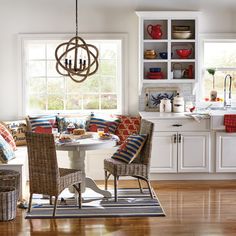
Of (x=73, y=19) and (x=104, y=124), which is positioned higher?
(x=73, y=19)

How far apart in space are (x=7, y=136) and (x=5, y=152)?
1.79 ft

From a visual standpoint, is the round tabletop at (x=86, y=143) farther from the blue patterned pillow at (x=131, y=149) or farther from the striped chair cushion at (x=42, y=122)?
the striped chair cushion at (x=42, y=122)

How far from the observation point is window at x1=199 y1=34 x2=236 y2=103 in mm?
7496

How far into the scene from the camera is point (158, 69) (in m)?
7.24

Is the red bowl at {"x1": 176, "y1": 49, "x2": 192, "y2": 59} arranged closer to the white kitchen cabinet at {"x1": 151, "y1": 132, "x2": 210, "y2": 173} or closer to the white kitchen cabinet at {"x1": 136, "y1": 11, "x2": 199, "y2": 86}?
the white kitchen cabinet at {"x1": 136, "y1": 11, "x2": 199, "y2": 86}

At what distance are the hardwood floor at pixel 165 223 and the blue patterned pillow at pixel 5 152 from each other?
0.64 metres

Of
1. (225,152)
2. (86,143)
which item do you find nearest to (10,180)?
(86,143)

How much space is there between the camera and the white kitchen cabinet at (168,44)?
710 cm

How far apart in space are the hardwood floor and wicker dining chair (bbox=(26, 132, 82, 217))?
1.02 ft

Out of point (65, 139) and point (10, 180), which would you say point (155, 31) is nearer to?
point (65, 139)

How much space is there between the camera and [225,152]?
684 cm

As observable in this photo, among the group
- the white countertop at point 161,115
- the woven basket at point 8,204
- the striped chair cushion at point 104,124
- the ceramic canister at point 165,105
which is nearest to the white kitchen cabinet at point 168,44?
the ceramic canister at point 165,105

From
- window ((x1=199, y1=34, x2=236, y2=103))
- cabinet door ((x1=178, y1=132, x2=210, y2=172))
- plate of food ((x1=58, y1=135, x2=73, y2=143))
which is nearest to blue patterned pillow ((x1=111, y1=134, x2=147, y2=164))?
plate of food ((x1=58, y1=135, x2=73, y2=143))

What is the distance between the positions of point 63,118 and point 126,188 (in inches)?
51.5
